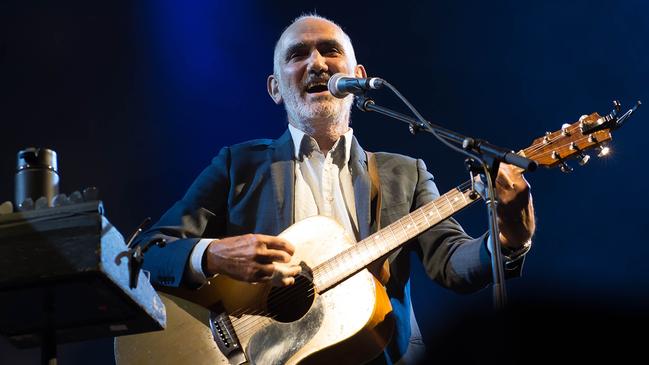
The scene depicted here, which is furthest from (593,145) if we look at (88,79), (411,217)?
(88,79)

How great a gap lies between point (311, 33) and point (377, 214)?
1.07 meters

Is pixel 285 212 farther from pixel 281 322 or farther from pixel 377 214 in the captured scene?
pixel 281 322

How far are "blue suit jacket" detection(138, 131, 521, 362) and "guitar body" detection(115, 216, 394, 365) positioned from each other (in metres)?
0.22

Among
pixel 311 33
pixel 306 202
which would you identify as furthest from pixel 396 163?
pixel 311 33

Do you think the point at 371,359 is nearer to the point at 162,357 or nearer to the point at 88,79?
the point at 162,357

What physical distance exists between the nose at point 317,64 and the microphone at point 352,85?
856 mm

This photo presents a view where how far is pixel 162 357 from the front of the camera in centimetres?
332

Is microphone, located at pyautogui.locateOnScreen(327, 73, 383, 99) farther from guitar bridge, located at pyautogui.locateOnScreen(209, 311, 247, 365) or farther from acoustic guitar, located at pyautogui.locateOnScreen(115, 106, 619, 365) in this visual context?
guitar bridge, located at pyautogui.locateOnScreen(209, 311, 247, 365)

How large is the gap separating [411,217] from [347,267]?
35 cm

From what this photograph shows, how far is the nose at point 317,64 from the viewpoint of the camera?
4.10 m

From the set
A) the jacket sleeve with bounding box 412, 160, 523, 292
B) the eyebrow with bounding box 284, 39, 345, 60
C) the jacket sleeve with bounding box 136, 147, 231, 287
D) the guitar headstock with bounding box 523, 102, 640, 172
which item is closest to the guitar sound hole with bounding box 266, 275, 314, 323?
the jacket sleeve with bounding box 136, 147, 231, 287

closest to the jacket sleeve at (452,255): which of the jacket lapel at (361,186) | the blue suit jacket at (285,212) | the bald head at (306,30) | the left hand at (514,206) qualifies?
the blue suit jacket at (285,212)

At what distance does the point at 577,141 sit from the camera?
10.2ft

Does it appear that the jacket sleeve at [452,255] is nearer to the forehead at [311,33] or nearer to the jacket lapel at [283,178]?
the jacket lapel at [283,178]
